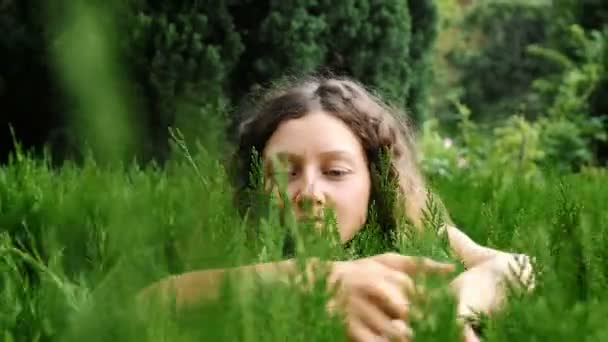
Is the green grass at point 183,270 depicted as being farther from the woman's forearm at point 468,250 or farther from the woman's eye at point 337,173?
the woman's eye at point 337,173

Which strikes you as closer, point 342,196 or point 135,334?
point 135,334

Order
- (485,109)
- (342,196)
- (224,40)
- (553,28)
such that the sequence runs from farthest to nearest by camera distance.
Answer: (485,109) → (553,28) → (224,40) → (342,196)

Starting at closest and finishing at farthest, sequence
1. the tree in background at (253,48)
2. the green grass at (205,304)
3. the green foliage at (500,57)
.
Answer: the green grass at (205,304) → the tree in background at (253,48) → the green foliage at (500,57)

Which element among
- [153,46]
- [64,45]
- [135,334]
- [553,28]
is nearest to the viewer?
[64,45]

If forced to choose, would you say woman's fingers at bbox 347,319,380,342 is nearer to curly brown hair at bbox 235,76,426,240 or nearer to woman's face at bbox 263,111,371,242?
woman's face at bbox 263,111,371,242

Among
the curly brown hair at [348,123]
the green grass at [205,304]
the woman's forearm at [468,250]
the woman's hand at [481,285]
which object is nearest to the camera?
the green grass at [205,304]

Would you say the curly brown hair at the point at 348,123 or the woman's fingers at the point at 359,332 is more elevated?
the curly brown hair at the point at 348,123

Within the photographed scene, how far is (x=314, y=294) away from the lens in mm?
441

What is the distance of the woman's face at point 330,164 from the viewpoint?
1.50 metres

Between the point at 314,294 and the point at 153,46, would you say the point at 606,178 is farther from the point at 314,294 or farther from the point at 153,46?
the point at 153,46

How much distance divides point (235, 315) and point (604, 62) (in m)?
7.59

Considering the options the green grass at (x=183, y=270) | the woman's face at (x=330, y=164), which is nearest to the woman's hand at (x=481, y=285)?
the green grass at (x=183, y=270)

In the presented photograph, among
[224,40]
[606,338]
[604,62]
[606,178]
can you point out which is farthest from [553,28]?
[606,338]

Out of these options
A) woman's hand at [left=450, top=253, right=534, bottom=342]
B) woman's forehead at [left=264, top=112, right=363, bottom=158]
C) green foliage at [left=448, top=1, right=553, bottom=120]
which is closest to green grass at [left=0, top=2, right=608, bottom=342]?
woman's hand at [left=450, top=253, right=534, bottom=342]
